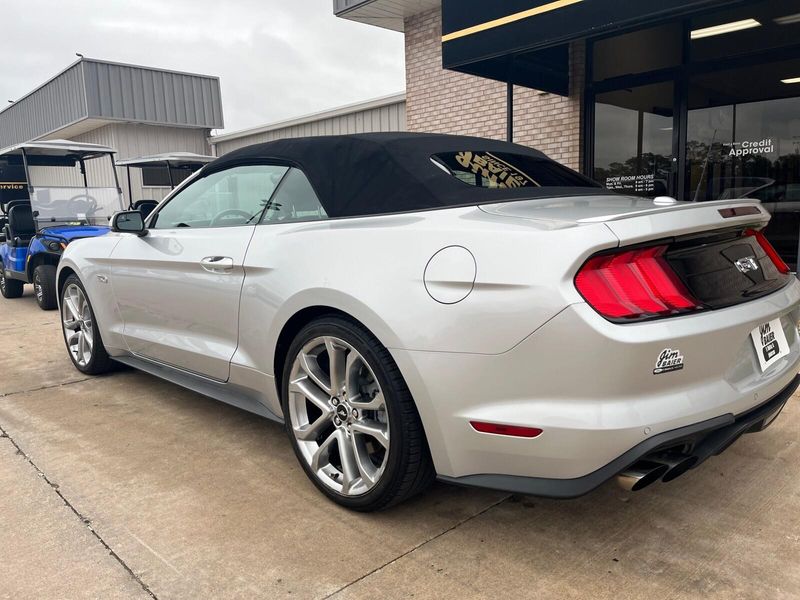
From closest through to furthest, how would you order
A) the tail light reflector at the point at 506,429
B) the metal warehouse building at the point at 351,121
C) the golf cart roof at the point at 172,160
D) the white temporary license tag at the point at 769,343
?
the tail light reflector at the point at 506,429, the white temporary license tag at the point at 769,343, the metal warehouse building at the point at 351,121, the golf cart roof at the point at 172,160

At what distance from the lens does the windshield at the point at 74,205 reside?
8500 millimetres

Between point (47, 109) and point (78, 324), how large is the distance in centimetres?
1905

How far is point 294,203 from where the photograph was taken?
9.39ft

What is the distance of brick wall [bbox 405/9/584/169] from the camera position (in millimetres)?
8062

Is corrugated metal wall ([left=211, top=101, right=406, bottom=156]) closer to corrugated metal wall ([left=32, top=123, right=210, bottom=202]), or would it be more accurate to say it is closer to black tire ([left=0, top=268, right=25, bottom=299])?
black tire ([left=0, top=268, right=25, bottom=299])

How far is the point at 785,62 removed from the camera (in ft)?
20.9

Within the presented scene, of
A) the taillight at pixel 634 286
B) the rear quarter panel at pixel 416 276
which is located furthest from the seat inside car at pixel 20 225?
the taillight at pixel 634 286

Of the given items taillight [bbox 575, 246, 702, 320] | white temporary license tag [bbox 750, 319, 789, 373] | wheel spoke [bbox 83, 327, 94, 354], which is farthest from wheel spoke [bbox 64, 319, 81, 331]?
white temporary license tag [bbox 750, 319, 789, 373]

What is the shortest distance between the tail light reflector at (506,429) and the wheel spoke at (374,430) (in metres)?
0.39

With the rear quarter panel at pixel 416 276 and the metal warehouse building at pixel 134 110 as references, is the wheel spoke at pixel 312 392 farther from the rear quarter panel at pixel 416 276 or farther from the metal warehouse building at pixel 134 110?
the metal warehouse building at pixel 134 110

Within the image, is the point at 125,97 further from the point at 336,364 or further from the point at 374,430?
the point at 374,430

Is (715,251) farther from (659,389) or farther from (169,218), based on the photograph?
(169,218)

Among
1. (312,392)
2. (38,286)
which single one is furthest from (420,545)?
(38,286)

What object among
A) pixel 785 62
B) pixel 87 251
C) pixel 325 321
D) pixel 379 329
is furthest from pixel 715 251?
pixel 785 62
